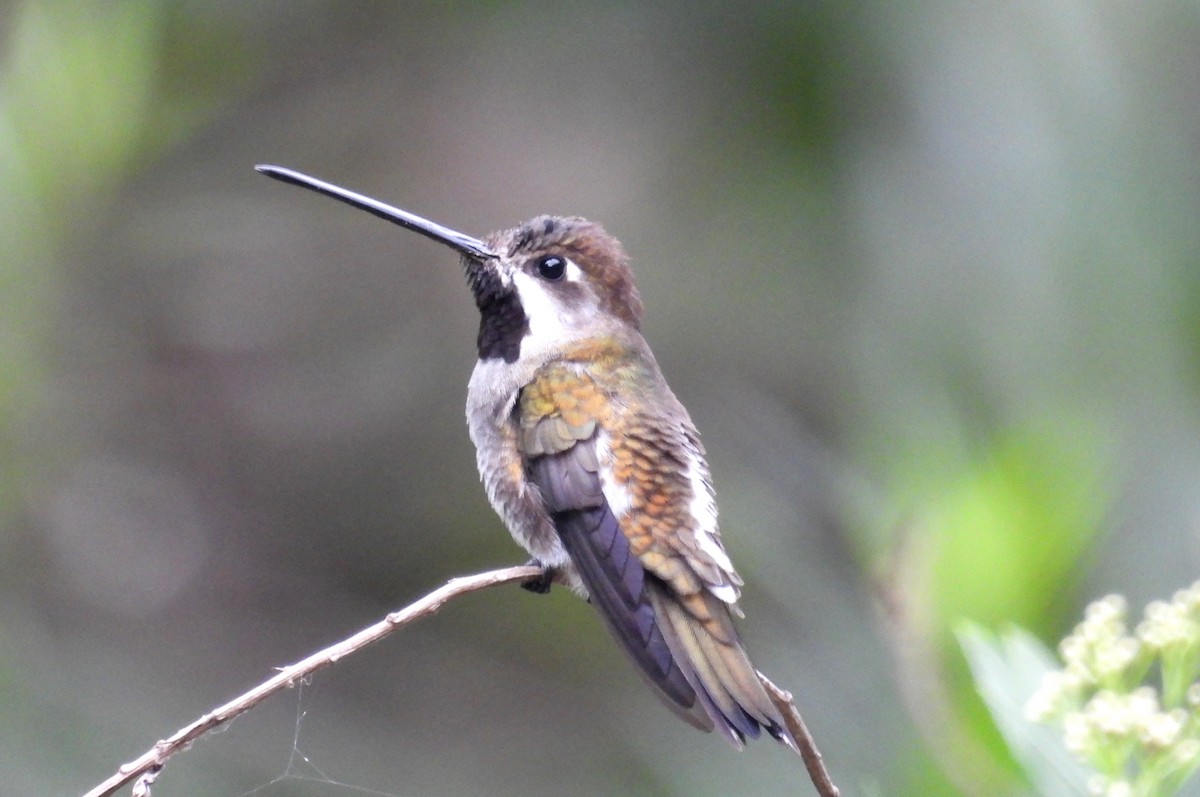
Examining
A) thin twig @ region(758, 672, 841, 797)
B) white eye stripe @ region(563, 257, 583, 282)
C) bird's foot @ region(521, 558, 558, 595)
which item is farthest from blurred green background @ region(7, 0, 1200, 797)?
white eye stripe @ region(563, 257, 583, 282)

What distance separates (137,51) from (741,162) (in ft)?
5.91

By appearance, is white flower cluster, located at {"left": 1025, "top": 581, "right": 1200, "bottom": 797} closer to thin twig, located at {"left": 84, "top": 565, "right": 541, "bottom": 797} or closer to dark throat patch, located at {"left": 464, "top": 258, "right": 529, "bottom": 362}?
thin twig, located at {"left": 84, "top": 565, "right": 541, "bottom": 797}

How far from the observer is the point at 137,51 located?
3.00 m

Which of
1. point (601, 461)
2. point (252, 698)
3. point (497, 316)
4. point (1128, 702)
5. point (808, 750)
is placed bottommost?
point (1128, 702)

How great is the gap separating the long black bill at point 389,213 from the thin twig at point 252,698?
3.34 feet

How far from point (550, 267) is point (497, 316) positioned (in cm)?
17

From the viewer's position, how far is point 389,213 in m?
2.66

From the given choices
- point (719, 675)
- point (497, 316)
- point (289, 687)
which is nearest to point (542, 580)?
point (719, 675)

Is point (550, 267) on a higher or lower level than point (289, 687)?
higher

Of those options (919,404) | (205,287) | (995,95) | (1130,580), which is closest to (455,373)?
(205,287)

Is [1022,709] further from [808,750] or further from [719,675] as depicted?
[719,675]

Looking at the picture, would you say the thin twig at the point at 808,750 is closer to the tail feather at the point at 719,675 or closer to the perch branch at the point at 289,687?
the perch branch at the point at 289,687

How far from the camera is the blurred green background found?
7.08 ft

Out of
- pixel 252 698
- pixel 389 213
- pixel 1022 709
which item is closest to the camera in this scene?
pixel 1022 709
